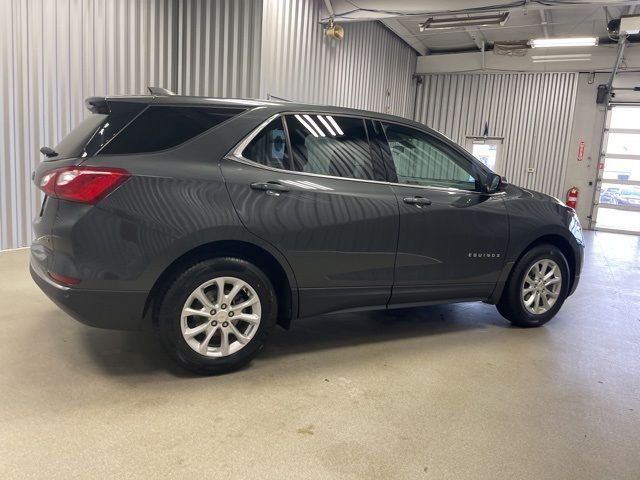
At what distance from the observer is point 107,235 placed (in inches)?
92.7

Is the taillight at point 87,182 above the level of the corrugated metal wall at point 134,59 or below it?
below

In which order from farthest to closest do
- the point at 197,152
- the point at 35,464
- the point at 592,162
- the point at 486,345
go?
the point at 592,162, the point at 486,345, the point at 197,152, the point at 35,464

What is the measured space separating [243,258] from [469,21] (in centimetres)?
776

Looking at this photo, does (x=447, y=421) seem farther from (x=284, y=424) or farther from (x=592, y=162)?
(x=592, y=162)

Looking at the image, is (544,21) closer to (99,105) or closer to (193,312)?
(99,105)

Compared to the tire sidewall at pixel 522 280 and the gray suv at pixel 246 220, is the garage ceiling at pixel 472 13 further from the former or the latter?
the gray suv at pixel 246 220

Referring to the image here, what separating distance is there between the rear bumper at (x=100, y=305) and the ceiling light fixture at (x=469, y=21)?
812 centimetres

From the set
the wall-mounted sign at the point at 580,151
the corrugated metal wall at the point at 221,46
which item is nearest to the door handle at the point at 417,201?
the corrugated metal wall at the point at 221,46

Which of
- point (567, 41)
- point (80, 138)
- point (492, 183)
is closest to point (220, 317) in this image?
point (80, 138)

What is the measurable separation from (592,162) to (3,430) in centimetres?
1374

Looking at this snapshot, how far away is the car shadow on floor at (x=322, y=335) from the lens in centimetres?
289

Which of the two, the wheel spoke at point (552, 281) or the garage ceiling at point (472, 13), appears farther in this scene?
the garage ceiling at point (472, 13)

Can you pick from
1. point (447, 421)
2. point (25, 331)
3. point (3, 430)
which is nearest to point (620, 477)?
point (447, 421)

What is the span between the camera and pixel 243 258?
107 inches
